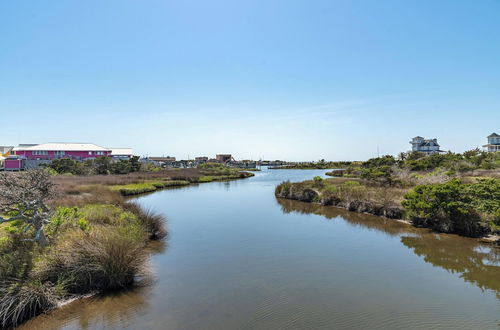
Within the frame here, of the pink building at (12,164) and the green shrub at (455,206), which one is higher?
the pink building at (12,164)

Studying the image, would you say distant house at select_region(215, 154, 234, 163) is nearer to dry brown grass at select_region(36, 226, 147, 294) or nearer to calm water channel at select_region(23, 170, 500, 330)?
calm water channel at select_region(23, 170, 500, 330)

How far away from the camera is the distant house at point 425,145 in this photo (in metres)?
71.9

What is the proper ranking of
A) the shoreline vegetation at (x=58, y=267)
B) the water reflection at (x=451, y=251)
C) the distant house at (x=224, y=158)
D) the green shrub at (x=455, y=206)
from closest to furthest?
the shoreline vegetation at (x=58, y=267) → the water reflection at (x=451, y=251) → the green shrub at (x=455, y=206) → the distant house at (x=224, y=158)

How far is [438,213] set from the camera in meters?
14.7

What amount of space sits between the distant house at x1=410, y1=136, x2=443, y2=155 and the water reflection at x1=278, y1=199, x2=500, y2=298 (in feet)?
214

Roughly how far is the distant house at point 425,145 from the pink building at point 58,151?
255 ft

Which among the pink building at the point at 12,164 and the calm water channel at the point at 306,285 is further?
the pink building at the point at 12,164

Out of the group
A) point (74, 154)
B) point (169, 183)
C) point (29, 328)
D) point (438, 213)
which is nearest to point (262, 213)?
point (438, 213)

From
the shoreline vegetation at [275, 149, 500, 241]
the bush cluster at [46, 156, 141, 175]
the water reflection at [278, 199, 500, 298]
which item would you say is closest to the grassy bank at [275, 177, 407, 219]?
the shoreline vegetation at [275, 149, 500, 241]

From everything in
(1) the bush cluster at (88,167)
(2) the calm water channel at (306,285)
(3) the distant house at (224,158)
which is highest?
(3) the distant house at (224,158)

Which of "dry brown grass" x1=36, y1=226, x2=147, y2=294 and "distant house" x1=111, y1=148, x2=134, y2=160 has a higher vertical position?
"distant house" x1=111, y1=148, x2=134, y2=160

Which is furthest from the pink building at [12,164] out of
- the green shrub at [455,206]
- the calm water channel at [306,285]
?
the green shrub at [455,206]

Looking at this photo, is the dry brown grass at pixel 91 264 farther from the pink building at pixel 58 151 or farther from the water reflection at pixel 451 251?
the pink building at pixel 58 151

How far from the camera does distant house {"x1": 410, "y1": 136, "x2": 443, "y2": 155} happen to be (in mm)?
71938
